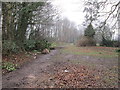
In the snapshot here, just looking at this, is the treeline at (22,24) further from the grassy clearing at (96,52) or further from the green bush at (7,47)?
the grassy clearing at (96,52)

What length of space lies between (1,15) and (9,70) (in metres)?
3.22

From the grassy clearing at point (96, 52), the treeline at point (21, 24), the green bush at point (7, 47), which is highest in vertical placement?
the treeline at point (21, 24)

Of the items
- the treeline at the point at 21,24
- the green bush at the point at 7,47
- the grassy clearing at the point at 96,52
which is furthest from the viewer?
the grassy clearing at the point at 96,52

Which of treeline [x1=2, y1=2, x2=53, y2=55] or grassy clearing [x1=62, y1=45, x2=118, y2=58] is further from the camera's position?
grassy clearing [x1=62, y1=45, x2=118, y2=58]

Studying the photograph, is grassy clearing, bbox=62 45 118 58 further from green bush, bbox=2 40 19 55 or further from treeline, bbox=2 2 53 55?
green bush, bbox=2 40 19 55

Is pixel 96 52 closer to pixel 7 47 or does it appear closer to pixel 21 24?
pixel 21 24

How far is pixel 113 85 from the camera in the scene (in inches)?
117

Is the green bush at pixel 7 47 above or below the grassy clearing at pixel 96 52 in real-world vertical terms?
above

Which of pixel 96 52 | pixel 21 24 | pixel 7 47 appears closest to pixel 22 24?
pixel 21 24

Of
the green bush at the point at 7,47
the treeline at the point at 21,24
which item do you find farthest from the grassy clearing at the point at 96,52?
the green bush at the point at 7,47

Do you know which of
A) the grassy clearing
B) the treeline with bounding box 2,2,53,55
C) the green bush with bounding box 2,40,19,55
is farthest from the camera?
the grassy clearing

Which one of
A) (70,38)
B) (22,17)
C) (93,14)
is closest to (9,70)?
(22,17)

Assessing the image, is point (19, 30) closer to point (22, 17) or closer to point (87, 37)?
point (22, 17)

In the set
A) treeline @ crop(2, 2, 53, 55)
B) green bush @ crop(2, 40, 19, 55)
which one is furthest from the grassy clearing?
green bush @ crop(2, 40, 19, 55)
